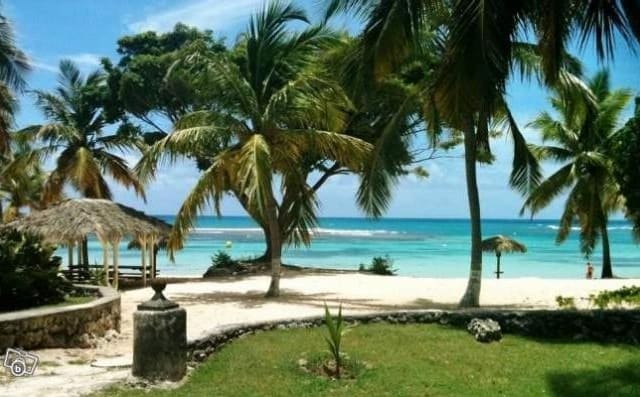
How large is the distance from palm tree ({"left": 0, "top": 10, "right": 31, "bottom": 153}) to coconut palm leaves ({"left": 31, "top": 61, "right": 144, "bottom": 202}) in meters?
6.03

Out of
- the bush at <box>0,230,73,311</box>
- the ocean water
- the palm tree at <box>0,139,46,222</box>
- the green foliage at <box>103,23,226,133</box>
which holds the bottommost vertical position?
the ocean water

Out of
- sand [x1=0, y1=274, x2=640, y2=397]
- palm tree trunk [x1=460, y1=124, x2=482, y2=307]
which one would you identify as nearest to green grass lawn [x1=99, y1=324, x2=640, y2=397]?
sand [x1=0, y1=274, x2=640, y2=397]

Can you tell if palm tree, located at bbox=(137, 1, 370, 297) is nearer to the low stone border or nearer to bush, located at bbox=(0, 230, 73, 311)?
bush, located at bbox=(0, 230, 73, 311)

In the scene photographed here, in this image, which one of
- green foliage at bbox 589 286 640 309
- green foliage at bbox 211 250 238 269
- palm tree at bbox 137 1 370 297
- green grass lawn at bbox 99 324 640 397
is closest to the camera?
green grass lawn at bbox 99 324 640 397

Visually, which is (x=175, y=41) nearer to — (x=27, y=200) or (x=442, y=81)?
(x=27, y=200)

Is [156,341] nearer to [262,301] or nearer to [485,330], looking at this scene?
[485,330]

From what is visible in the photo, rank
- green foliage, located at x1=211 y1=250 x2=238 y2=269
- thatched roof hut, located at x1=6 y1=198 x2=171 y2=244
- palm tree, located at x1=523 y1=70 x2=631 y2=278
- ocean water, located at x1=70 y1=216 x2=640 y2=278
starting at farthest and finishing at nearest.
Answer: ocean water, located at x1=70 y1=216 x2=640 y2=278
green foliage, located at x1=211 y1=250 x2=238 y2=269
palm tree, located at x1=523 y1=70 x2=631 y2=278
thatched roof hut, located at x1=6 y1=198 x2=171 y2=244

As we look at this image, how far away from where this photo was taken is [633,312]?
8.58 meters

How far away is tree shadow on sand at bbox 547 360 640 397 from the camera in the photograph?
6.04 meters

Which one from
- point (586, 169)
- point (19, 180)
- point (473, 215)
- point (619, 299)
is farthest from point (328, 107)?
point (19, 180)

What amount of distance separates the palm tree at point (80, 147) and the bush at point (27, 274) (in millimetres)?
9751

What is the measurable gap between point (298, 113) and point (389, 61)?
5.09 meters

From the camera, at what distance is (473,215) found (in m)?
11.9

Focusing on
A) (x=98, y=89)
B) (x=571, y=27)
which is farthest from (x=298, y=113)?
(x=98, y=89)
